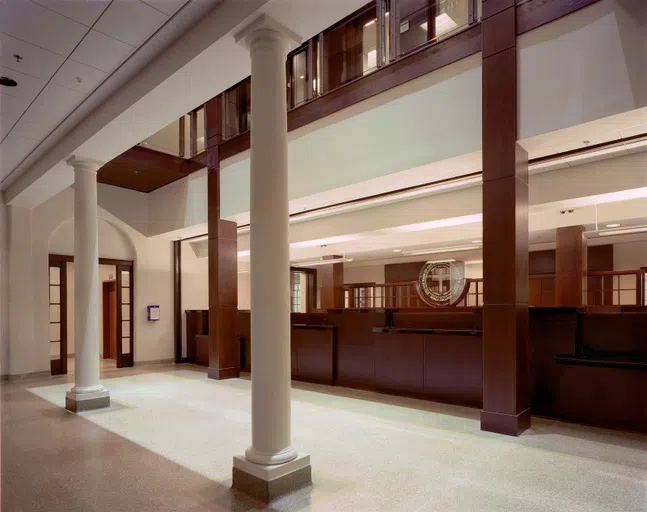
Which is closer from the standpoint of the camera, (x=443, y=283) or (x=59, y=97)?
(x=59, y=97)

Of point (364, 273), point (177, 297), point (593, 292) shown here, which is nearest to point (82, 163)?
point (177, 297)

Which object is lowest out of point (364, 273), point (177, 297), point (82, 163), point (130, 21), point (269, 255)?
point (177, 297)

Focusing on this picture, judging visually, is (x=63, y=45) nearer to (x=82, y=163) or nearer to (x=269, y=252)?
(x=82, y=163)

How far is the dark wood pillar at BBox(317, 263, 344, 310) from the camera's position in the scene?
15711 mm

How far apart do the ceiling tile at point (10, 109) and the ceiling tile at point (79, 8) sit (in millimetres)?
1980

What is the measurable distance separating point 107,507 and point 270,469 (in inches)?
48.2

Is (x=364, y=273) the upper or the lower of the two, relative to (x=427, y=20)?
lower

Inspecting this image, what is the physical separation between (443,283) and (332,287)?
8525 mm

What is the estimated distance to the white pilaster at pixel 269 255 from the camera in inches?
144

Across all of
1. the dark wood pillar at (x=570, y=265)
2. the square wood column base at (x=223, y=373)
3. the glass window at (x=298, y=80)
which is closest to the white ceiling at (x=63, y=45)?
the glass window at (x=298, y=80)

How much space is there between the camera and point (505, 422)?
204 inches


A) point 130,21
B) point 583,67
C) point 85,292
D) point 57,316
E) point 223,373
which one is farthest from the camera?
point 57,316

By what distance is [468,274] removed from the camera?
17562 mm

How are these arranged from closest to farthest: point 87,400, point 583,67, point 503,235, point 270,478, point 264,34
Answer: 1. point 270,478
2. point 264,34
3. point 583,67
4. point 503,235
5. point 87,400
